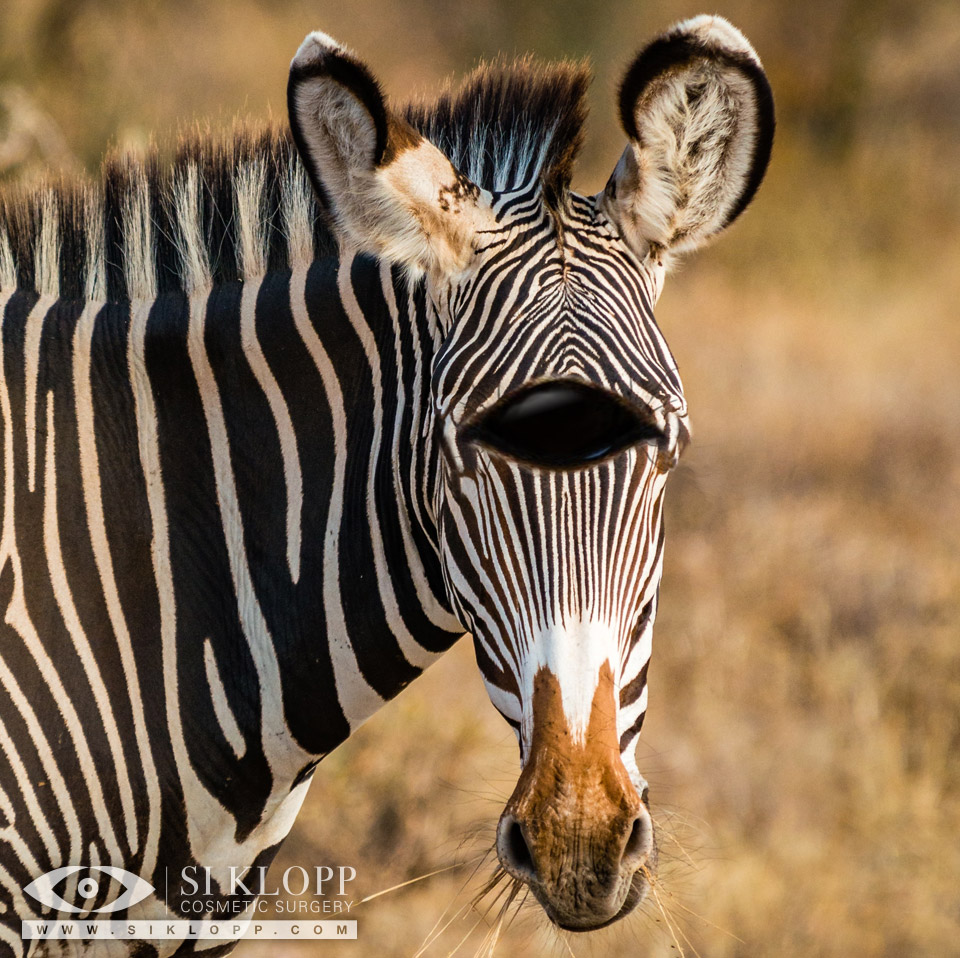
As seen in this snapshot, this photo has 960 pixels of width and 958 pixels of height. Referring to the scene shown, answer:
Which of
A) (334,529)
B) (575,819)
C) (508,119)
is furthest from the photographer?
(508,119)

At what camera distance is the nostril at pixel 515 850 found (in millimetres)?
2021

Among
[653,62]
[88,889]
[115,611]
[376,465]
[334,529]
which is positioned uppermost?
[653,62]

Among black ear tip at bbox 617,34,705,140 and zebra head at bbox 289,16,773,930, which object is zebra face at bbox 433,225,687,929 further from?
black ear tip at bbox 617,34,705,140

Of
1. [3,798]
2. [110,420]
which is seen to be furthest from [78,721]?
[110,420]

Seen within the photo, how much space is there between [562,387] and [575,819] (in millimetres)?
854

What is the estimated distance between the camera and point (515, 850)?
6.71 ft

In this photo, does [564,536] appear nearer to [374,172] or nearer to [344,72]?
[374,172]

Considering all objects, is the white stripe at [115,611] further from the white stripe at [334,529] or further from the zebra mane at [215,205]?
the white stripe at [334,529]

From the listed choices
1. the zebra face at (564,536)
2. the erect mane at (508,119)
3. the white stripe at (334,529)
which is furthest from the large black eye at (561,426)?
the erect mane at (508,119)

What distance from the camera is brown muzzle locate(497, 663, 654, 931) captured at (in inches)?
77.6

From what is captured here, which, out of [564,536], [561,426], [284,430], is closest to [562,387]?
[561,426]

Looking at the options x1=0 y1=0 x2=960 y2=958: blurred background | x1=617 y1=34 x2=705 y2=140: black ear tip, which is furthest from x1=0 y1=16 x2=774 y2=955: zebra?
x1=0 y1=0 x2=960 y2=958: blurred background

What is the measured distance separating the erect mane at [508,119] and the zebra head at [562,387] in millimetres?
168

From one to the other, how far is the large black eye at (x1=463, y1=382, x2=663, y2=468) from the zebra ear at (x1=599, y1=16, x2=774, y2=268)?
0.48 m
